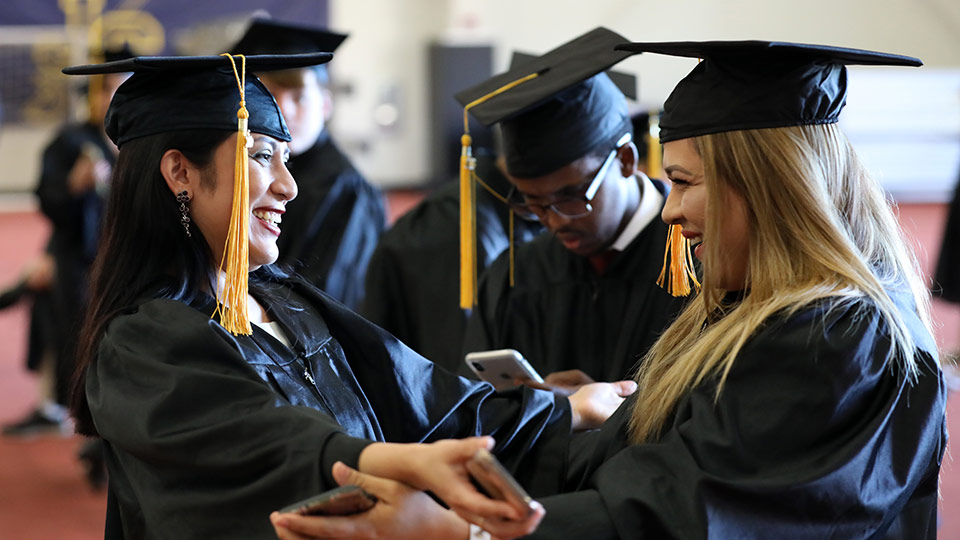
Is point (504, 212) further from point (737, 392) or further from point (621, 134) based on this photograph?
point (737, 392)

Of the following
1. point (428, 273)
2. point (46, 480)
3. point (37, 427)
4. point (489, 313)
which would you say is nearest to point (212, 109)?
point (489, 313)

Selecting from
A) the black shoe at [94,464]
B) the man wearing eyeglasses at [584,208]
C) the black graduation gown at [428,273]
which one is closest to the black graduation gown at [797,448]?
the man wearing eyeglasses at [584,208]

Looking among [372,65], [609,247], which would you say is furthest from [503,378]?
[372,65]

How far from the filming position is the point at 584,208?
2857 millimetres

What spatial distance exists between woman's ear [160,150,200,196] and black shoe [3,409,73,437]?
461 cm

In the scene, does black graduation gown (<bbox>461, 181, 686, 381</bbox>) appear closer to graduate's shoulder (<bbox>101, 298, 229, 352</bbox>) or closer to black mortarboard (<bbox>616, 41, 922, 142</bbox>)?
black mortarboard (<bbox>616, 41, 922, 142</bbox>)

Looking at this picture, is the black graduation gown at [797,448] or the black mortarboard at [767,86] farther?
the black mortarboard at [767,86]

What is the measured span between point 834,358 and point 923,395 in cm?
19

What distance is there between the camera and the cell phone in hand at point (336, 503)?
1.59m

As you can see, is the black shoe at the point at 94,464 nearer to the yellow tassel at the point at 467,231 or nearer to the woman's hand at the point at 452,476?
the yellow tassel at the point at 467,231

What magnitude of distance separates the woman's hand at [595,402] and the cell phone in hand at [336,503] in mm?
786

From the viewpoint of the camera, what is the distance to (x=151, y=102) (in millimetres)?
1991

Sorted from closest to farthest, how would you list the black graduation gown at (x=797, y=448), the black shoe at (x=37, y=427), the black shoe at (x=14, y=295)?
1. the black graduation gown at (x=797, y=448)
2. the black shoe at (x=14, y=295)
3. the black shoe at (x=37, y=427)

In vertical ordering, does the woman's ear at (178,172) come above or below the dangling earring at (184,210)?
above
